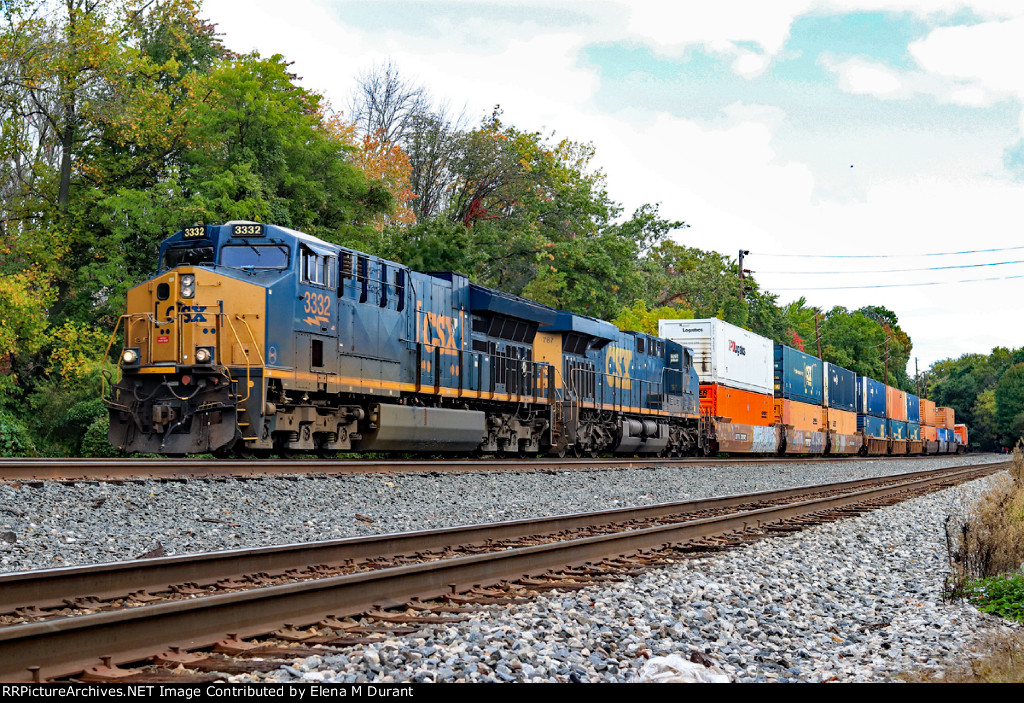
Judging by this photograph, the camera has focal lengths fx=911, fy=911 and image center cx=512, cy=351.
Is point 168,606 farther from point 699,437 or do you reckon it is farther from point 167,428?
Answer: point 699,437

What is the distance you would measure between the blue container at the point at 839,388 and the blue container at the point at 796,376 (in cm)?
81

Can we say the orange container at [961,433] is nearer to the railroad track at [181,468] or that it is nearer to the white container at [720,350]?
the white container at [720,350]

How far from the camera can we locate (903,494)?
16703mm

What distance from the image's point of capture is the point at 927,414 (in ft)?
188

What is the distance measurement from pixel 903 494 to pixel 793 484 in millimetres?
2182

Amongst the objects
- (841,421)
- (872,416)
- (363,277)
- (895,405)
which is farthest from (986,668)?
(895,405)

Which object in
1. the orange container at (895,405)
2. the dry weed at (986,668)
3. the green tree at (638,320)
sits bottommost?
the dry weed at (986,668)

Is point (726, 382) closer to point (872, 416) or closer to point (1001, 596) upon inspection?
point (872, 416)

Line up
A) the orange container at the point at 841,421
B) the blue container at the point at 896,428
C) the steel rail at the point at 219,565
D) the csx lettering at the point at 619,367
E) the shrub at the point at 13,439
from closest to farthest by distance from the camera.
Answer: the steel rail at the point at 219,565, the shrub at the point at 13,439, the csx lettering at the point at 619,367, the orange container at the point at 841,421, the blue container at the point at 896,428

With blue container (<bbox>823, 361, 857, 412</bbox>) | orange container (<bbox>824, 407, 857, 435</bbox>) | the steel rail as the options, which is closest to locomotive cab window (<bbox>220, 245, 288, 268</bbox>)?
the steel rail

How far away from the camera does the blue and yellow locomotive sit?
42.4 ft

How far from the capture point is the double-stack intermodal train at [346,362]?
512 inches

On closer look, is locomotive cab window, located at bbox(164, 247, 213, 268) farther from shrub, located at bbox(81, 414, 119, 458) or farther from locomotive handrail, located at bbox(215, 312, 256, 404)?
shrub, located at bbox(81, 414, 119, 458)

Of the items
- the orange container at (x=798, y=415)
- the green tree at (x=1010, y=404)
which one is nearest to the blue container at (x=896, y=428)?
the orange container at (x=798, y=415)
